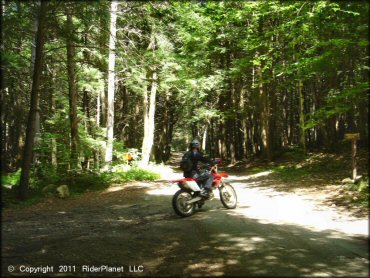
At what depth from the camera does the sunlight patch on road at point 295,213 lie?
765cm

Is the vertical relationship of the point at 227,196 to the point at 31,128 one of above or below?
below

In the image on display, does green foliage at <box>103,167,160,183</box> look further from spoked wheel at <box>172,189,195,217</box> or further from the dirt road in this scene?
spoked wheel at <box>172,189,195,217</box>

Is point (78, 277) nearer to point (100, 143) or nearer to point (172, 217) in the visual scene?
point (172, 217)

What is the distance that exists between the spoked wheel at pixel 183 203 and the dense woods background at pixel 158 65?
427cm

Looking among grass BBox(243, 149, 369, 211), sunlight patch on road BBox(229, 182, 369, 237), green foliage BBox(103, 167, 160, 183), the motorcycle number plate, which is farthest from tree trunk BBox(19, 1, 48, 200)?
grass BBox(243, 149, 369, 211)

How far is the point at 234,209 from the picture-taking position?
1010cm

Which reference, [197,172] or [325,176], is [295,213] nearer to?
[197,172]

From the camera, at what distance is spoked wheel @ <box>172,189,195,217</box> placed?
29.5ft

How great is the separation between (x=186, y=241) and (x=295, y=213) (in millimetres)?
4034

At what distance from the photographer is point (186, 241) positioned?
661 cm

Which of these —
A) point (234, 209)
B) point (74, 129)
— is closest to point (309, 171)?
point (234, 209)

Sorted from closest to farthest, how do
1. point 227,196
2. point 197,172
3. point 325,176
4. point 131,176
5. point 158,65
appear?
1. point 197,172
2. point 227,196
3. point 325,176
4. point 131,176
5. point 158,65

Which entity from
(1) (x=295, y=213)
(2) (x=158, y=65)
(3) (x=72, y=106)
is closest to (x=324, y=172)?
(1) (x=295, y=213)

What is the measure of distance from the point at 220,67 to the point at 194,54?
14.6ft
